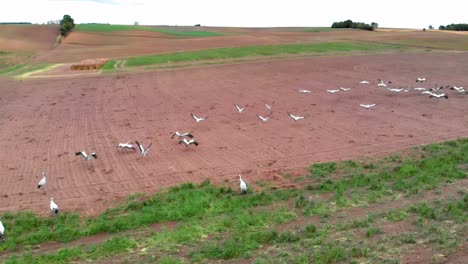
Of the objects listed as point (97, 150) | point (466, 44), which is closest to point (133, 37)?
point (466, 44)

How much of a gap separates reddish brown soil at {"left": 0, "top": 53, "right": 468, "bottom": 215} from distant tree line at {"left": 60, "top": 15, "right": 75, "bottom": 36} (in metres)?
55.0

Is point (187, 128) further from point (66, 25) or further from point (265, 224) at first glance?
point (66, 25)

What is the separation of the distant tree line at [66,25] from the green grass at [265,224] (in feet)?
276

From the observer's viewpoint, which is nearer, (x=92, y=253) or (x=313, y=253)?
(x=313, y=253)

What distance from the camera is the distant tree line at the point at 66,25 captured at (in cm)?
8907

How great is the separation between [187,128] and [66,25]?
78.7 m

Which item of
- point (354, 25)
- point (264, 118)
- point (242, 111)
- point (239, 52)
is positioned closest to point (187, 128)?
point (264, 118)

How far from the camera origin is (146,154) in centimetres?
1652

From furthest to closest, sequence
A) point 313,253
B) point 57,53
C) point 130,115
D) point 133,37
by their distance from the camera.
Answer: point 133,37
point 57,53
point 130,115
point 313,253

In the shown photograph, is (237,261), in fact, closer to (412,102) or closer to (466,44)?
(412,102)

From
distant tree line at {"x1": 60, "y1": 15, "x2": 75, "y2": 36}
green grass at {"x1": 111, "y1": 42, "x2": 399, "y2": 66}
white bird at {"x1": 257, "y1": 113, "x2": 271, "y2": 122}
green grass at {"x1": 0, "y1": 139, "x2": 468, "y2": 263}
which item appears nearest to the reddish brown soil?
white bird at {"x1": 257, "y1": 113, "x2": 271, "y2": 122}

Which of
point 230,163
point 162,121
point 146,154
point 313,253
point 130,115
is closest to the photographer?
point 313,253

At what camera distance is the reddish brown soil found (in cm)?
1409

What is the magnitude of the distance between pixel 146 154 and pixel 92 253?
7.52 metres
